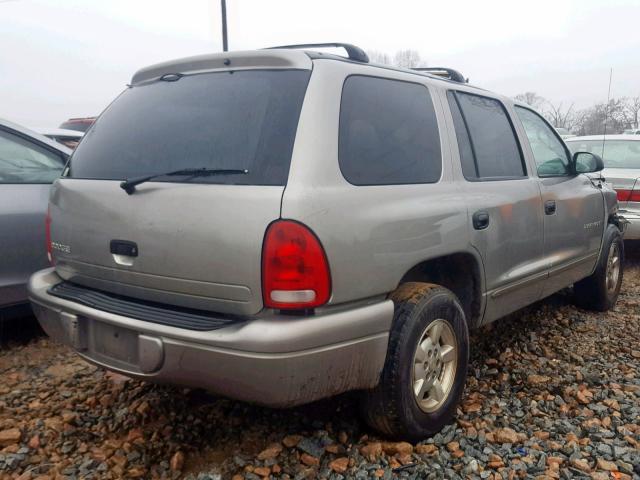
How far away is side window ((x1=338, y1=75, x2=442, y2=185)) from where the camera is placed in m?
2.20

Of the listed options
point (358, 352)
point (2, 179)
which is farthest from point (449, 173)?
point (2, 179)

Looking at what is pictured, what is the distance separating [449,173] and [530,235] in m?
0.83

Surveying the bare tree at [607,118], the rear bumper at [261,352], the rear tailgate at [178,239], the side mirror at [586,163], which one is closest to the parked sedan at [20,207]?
the rear tailgate at [178,239]

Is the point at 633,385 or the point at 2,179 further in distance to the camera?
the point at 2,179

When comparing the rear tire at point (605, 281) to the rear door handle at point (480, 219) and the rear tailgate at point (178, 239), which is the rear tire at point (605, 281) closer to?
the rear door handle at point (480, 219)

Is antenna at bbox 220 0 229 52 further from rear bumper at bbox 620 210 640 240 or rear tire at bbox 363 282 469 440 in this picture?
rear tire at bbox 363 282 469 440

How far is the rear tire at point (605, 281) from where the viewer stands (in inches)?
169

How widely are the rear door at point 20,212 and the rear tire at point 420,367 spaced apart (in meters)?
2.28

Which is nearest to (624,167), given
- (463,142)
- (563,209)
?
(563,209)

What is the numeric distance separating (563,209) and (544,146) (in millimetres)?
462

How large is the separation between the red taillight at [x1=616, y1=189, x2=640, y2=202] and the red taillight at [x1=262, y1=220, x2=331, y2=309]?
5128mm

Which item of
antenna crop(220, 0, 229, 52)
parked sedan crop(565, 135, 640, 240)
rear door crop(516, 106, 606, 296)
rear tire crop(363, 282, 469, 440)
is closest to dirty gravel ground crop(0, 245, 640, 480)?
rear tire crop(363, 282, 469, 440)

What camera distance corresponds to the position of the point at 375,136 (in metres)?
2.32

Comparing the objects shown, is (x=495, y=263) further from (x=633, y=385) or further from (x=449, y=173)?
(x=633, y=385)
